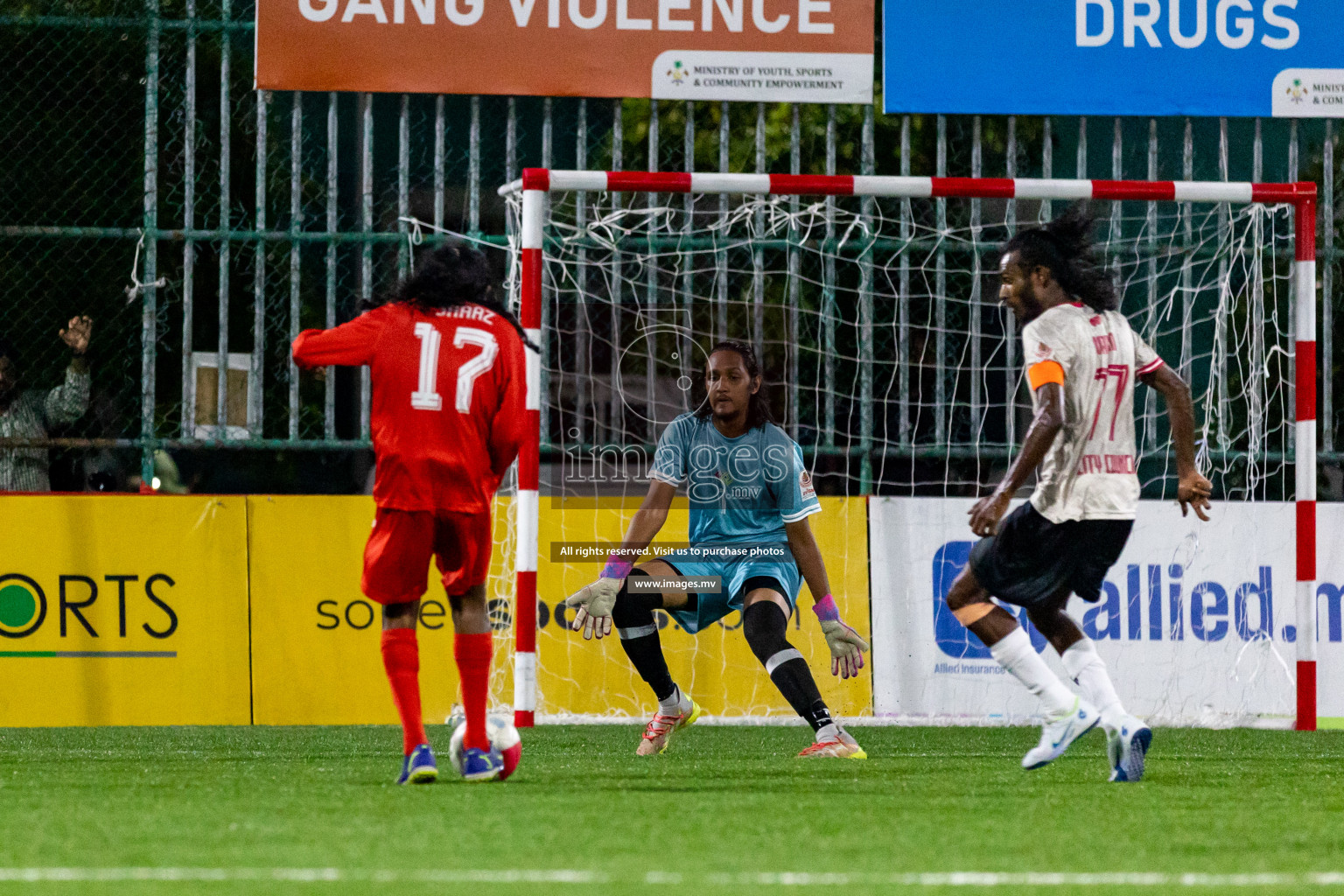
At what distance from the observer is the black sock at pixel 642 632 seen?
7164mm

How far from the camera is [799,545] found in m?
7.11

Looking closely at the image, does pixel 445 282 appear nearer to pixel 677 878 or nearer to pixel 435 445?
pixel 435 445

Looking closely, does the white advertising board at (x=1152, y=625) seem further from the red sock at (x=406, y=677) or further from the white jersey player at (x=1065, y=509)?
the red sock at (x=406, y=677)

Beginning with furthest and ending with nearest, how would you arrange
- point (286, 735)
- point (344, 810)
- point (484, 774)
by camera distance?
point (286, 735)
point (484, 774)
point (344, 810)

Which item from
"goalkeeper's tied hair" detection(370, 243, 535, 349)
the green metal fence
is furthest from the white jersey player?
the green metal fence

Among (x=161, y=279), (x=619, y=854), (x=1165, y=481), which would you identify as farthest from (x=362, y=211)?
(x=619, y=854)

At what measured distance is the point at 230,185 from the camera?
32.9 ft

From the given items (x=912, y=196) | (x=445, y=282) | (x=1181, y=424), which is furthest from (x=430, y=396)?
(x=912, y=196)

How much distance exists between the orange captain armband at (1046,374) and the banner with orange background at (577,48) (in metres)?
4.35

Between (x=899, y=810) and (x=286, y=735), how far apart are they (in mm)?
3807

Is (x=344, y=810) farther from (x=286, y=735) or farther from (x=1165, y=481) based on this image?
(x=1165, y=481)

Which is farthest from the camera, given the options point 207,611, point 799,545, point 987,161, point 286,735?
point 987,161

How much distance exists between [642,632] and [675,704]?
317 millimetres

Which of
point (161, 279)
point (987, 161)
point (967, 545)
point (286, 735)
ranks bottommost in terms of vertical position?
point (286, 735)
